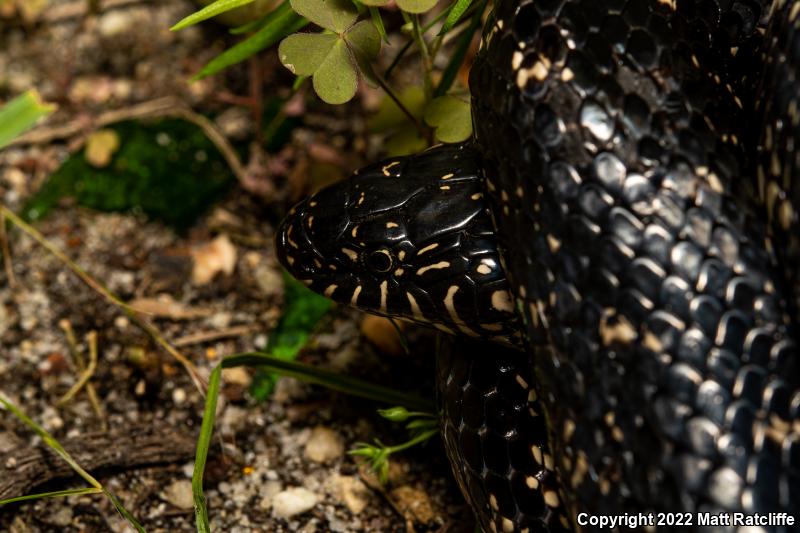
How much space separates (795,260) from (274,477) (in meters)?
1.94

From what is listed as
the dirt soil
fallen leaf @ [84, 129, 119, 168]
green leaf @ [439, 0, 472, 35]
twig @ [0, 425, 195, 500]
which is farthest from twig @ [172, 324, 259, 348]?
green leaf @ [439, 0, 472, 35]

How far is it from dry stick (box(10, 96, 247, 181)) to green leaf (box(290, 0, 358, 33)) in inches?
58.1

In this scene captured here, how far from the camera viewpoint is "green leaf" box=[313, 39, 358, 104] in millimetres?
2986

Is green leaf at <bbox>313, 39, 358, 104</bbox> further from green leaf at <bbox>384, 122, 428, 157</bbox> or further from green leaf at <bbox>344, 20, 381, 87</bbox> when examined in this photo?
green leaf at <bbox>384, 122, 428, 157</bbox>

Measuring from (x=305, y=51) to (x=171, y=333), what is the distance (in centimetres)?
142

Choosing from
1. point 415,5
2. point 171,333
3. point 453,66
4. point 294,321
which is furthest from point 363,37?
point 171,333

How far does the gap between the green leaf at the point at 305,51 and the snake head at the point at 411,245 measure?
0.39m

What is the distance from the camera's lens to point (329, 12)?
9.76ft

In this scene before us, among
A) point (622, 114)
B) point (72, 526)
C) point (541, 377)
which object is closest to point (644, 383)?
point (541, 377)

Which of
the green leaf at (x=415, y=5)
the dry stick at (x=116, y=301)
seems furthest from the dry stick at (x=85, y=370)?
the green leaf at (x=415, y=5)

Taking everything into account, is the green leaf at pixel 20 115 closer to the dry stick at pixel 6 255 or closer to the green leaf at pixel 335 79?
the dry stick at pixel 6 255

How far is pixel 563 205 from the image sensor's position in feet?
7.97

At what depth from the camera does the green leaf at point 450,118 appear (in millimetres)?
3203

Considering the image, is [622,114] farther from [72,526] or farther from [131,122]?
[131,122]
